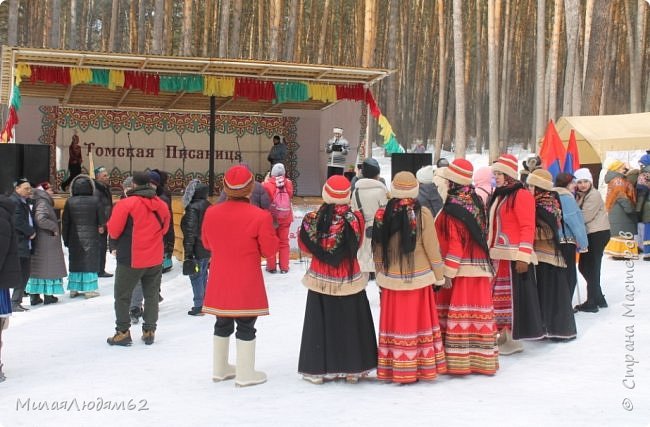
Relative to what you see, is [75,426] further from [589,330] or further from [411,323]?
[589,330]

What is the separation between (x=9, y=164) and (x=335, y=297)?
28.6 ft

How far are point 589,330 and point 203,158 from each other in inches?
485

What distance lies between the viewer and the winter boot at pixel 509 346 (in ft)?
18.1

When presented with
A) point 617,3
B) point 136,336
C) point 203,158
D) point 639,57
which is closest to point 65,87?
point 203,158

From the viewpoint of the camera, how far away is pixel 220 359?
4.84 m

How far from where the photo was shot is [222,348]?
482 cm

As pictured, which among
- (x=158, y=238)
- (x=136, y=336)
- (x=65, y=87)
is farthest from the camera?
(x=65, y=87)

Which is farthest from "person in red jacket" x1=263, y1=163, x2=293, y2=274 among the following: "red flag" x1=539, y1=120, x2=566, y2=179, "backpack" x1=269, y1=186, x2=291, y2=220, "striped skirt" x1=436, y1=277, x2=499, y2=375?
"striped skirt" x1=436, y1=277, x2=499, y2=375

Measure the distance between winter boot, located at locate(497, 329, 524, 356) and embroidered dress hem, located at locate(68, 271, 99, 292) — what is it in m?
5.01

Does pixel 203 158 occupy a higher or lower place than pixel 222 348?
higher

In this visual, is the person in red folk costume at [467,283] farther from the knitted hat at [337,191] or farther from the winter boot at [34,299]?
the winter boot at [34,299]

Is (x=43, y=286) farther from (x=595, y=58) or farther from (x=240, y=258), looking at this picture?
(x=595, y=58)

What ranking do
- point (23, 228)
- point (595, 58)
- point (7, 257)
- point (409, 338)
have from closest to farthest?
point (409, 338), point (7, 257), point (23, 228), point (595, 58)

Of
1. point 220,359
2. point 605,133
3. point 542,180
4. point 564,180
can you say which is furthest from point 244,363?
point 605,133
